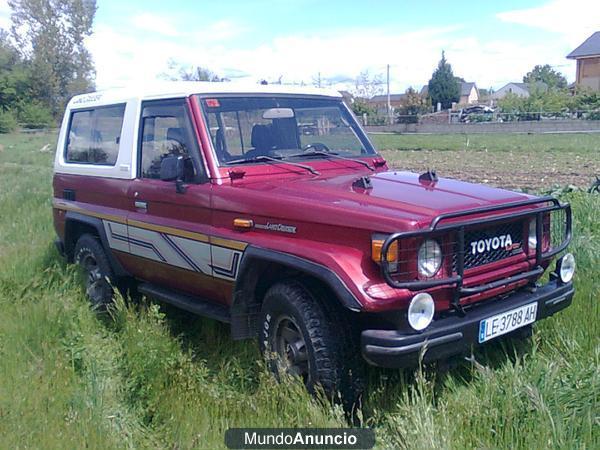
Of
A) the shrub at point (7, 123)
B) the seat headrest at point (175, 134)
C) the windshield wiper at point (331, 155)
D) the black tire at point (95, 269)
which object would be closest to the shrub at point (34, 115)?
the shrub at point (7, 123)

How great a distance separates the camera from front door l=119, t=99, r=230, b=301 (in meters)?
4.52

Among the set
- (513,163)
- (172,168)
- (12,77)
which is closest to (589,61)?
(513,163)

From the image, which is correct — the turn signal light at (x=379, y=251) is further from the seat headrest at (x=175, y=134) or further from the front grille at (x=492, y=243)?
the seat headrest at (x=175, y=134)

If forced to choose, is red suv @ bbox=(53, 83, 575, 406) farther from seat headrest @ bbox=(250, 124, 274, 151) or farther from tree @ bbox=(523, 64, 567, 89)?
tree @ bbox=(523, 64, 567, 89)

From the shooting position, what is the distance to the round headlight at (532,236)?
411cm

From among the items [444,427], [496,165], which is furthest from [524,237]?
[496,165]

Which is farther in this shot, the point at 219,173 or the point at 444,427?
the point at 219,173

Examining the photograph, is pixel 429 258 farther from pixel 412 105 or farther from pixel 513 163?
pixel 412 105

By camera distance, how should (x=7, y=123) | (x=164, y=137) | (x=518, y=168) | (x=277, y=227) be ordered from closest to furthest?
(x=277, y=227)
(x=164, y=137)
(x=518, y=168)
(x=7, y=123)

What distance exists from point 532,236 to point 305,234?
1527 mm

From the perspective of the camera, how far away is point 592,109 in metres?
43.8

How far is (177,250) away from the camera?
15.7 ft

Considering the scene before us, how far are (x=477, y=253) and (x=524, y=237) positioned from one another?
1.66 ft

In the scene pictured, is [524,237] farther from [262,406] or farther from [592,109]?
[592,109]
